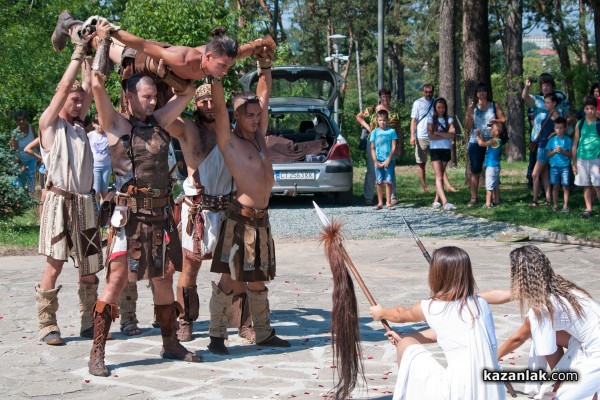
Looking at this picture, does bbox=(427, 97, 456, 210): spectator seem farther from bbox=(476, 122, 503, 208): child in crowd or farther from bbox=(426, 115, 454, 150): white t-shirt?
bbox=(476, 122, 503, 208): child in crowd

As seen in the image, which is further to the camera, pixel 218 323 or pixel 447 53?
pixel 447 53

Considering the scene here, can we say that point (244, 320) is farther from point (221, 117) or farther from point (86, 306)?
point (221, 117)

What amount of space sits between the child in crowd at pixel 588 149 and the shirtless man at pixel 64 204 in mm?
8032

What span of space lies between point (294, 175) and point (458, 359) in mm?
10912

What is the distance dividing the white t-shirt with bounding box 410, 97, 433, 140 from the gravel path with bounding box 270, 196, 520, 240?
134 centimetres

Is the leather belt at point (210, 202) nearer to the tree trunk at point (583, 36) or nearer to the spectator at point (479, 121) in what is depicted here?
the spectator at point (479, 121)

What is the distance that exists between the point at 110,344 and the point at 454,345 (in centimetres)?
342

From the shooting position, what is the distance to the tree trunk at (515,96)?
2742cm

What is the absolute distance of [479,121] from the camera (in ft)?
49.5

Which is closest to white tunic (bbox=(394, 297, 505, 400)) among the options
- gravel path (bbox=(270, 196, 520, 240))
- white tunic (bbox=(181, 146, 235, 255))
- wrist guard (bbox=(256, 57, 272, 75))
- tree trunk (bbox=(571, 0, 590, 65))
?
white tunic (bbox=(181, 146, 235, 255))

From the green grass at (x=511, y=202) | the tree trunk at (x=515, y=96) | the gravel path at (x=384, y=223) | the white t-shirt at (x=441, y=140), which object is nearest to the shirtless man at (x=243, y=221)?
the gravel path at (x=384, y=223)

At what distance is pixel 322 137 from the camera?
16.6 m

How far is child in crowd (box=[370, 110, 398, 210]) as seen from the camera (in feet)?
50.3

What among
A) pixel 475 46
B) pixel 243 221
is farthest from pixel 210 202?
pixel 475 46
